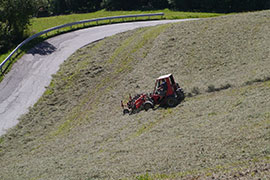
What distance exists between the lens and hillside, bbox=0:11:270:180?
1425 centimetres

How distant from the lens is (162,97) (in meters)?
22.9

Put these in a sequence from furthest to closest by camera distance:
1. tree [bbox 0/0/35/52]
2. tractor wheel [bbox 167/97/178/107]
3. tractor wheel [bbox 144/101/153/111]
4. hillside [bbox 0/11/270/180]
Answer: tree [bbox 0/0/35/52] → tractor wheel [bbox 144/101/153/111] → tractor wheel [bbox 167/97/178/107] → hillside [bbox 0/11/270/180]

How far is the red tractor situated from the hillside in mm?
655

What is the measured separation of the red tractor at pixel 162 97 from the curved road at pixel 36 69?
10435mm

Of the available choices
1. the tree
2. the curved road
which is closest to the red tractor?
the curved road

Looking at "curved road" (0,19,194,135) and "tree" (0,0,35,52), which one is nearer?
"curved road" (0,19,194,135)

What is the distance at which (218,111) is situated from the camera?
18.9 meters

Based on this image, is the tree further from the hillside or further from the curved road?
the hillside

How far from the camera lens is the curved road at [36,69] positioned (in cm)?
2955

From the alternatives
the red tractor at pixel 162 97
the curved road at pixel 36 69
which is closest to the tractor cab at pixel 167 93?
the red tractor at pixel 162 97

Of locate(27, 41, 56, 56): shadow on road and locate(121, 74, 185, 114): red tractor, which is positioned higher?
locate(27, 41, 56, 56): shadow on road

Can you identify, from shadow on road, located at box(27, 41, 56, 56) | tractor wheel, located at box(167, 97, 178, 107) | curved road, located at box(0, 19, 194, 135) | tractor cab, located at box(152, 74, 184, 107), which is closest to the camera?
tractor wheel, located at box(167, 97, 178, 107)

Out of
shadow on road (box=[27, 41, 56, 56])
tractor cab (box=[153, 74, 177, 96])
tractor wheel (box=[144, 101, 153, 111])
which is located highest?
shadow on road (box=[27, 41, 56, 56])

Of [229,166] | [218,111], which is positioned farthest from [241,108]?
[229,166]
